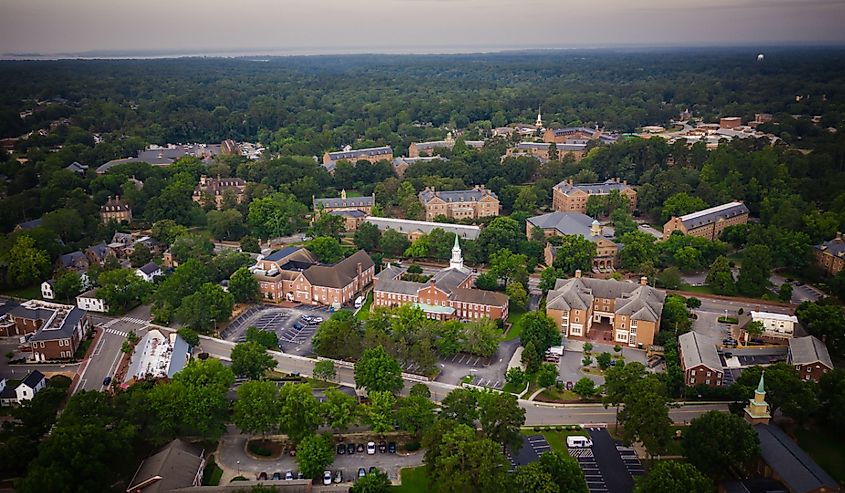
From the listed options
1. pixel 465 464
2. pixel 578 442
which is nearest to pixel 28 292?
pixel 465 464

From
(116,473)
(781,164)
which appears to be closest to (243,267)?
(116,473)

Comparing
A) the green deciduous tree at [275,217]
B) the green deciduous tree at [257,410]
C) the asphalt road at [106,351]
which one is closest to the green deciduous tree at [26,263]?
the asphalt road at [106,351]

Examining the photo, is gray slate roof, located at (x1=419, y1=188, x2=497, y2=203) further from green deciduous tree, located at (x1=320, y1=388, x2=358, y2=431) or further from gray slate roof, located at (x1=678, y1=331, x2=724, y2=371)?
green deciduous tree, located at (x1=320, y1=388, x2=358, y2=431)

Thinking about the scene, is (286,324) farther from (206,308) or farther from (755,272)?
(755,272)

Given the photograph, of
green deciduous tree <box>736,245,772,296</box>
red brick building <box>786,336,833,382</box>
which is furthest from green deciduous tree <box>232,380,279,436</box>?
green deciduous tree <box>736,245,772,296</box>

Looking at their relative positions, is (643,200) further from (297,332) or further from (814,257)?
(297,332)

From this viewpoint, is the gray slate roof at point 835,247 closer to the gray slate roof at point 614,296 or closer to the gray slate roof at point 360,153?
the gray slate roof at point 614,296
